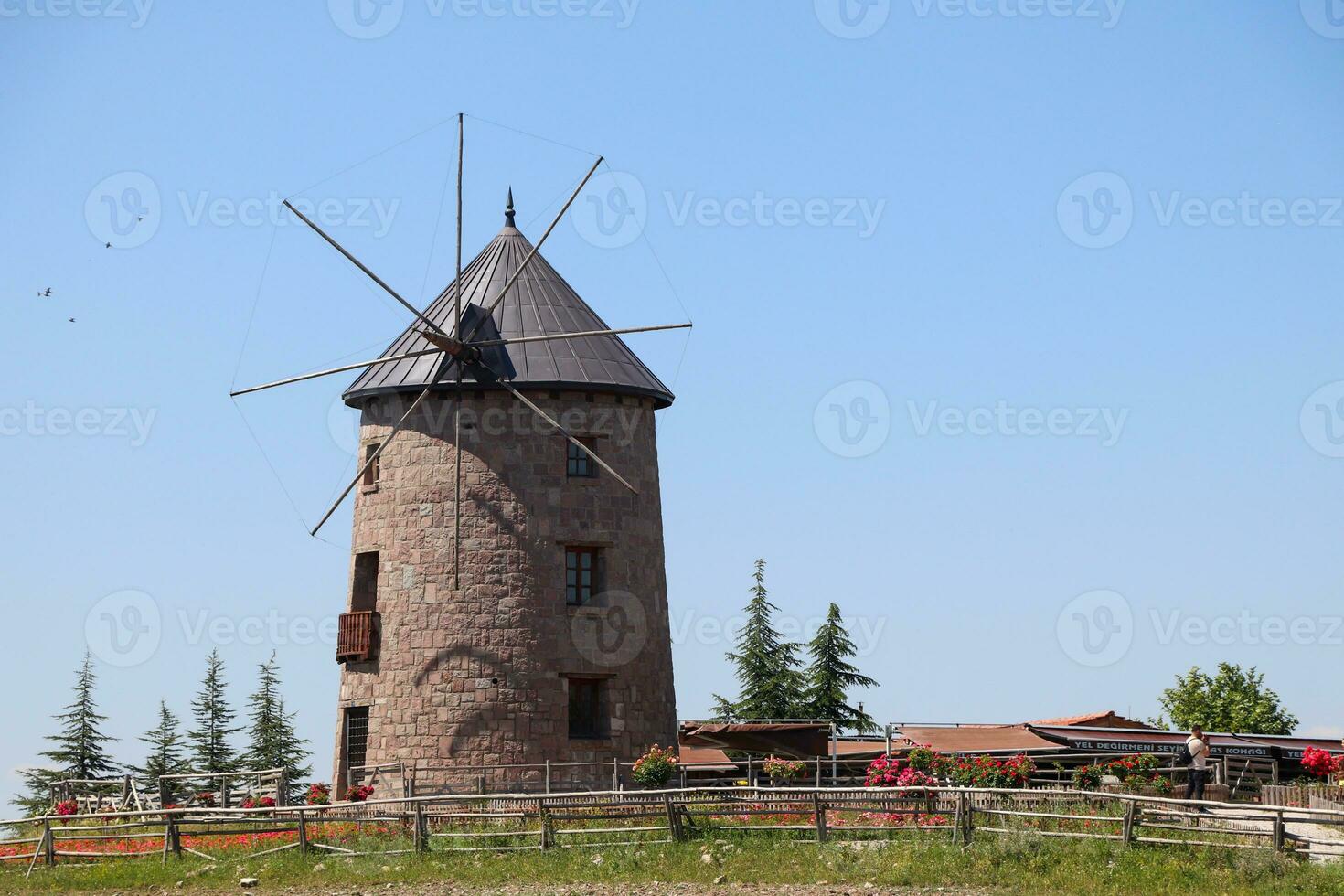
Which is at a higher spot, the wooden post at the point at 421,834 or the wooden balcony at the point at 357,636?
the wooden balcony at the point at 357,636

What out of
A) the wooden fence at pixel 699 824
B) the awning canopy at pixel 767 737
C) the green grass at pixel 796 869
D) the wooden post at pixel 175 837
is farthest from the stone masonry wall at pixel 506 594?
the green grass at pixel 796 869

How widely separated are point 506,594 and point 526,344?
5556mm

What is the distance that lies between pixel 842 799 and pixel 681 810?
98.6 inches

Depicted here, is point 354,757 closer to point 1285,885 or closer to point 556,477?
point 556,477

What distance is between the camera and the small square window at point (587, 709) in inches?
1528

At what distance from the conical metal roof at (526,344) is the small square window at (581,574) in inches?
137

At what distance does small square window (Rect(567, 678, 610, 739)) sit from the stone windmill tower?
1.5 inches

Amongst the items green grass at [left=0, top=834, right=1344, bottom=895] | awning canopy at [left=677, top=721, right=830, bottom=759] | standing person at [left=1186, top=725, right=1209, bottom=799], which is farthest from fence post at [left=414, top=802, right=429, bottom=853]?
awning canopy at [left=677, top=721, right=830, bottom=759]

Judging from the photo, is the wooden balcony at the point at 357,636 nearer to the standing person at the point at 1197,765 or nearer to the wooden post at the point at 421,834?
the wooden post at the point at 421,834

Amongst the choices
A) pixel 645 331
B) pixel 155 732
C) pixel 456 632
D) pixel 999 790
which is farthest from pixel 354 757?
pixel 155 732

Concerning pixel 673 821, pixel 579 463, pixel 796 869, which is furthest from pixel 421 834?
pixel 579 463

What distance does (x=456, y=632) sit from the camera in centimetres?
3841

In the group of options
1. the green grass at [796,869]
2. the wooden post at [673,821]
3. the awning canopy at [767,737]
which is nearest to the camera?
the green grass at [796,869]

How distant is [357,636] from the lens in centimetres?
3956
